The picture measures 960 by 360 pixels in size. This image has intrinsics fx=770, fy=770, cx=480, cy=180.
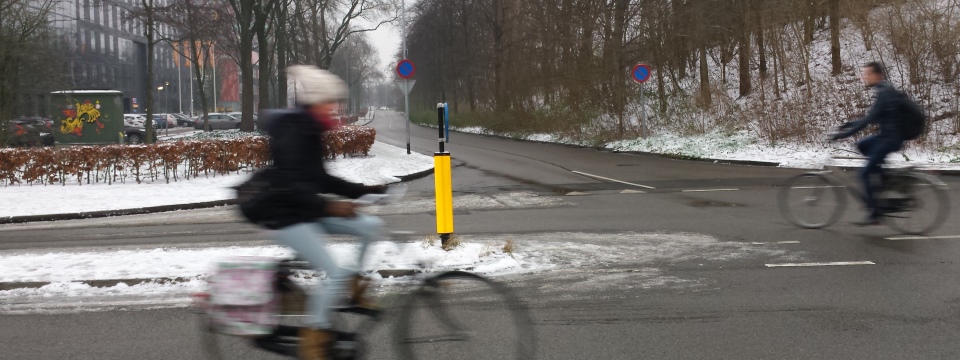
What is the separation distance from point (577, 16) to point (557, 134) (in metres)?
6.22

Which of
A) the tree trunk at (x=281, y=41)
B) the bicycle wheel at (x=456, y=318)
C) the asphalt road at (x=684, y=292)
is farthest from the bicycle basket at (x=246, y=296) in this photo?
the tree trunk at (x=281, y=41)

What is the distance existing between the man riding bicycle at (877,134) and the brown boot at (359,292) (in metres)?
6.21

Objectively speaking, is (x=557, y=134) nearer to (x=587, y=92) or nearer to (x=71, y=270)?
(x=587, y=92)

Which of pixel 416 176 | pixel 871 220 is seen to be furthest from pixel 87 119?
pixel 871 220

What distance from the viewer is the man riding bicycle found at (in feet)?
27.1

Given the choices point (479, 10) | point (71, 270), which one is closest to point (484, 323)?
point (71, 270)

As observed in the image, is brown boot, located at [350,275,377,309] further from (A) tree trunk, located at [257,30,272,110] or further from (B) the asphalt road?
(A) tree trunk, located at [257,30,272,110]

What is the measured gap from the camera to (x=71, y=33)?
64.5 metres

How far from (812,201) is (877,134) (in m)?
1.12

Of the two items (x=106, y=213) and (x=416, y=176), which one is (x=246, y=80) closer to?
(x=416, y=176)

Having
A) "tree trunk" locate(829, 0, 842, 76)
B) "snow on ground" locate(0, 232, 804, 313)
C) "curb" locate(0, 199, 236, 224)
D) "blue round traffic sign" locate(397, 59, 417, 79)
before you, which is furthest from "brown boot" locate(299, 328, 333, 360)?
"tree trunk" locate(829, 0, 842, 76)

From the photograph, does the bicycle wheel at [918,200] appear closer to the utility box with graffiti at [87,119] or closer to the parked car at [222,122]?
the utility box with graffiti at [87,119]

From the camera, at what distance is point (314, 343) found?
395 centimetres

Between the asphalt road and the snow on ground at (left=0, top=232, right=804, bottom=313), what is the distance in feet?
0.21
